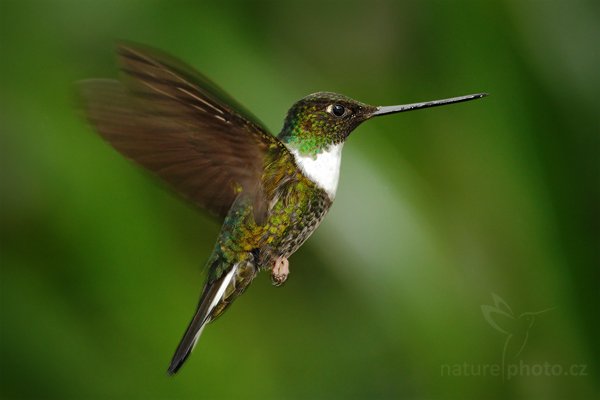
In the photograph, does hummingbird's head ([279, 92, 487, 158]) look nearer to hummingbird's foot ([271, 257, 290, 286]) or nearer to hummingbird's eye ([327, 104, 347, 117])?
hummingbird's eye ([327, 104, 347, 117])

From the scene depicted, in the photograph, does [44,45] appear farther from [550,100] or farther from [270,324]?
[550,100]

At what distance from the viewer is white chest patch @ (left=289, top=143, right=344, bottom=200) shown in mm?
654

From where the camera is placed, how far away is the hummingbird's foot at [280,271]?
58 cm

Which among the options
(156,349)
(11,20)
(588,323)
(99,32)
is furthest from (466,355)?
(11,20)

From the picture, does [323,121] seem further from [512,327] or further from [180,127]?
[512,327]

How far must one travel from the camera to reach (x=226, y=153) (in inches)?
25.6

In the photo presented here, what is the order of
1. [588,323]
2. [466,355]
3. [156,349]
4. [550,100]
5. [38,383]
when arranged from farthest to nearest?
[38,383] → [156,349] → [466,355] → [588,323] → [550,100]

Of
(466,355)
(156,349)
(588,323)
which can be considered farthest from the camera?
(156,349)

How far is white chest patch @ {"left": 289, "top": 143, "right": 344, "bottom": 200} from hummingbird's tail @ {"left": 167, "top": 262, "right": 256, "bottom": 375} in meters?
0.09

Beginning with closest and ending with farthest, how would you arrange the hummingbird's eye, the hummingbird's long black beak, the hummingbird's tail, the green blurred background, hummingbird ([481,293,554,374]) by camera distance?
the hummingbird's long black beak → the hummingbird's tail → the hummingbird's eye → the green blurred background → hummingbird ([481,293,554,374])

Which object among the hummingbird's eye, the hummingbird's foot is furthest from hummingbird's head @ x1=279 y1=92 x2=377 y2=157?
the hummingbird's foot

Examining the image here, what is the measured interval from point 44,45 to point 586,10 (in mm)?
1092

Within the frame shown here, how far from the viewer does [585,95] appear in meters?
1.26

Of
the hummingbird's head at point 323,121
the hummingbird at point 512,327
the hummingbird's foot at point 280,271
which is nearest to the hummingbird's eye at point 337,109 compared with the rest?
the hummingbird's head at point 323,121
